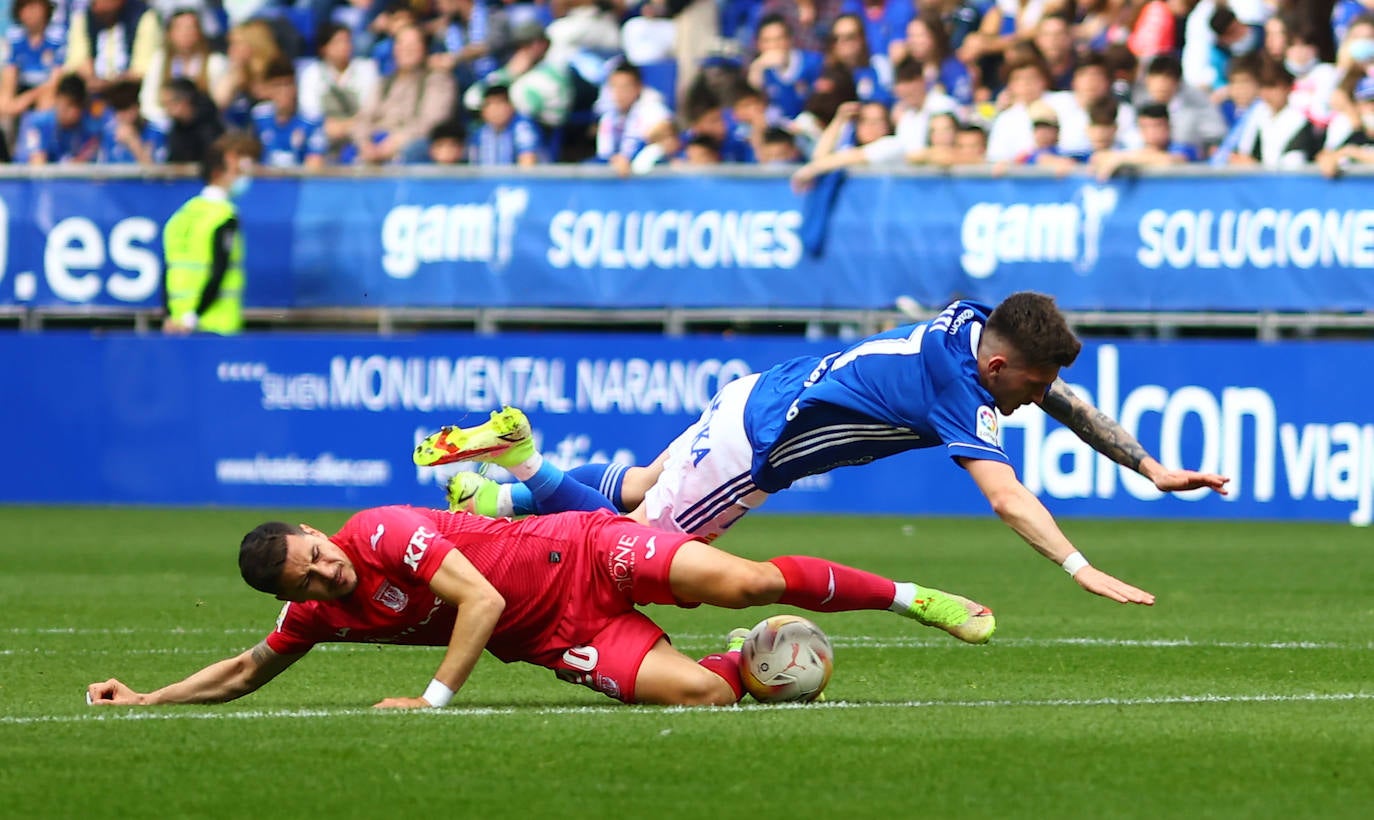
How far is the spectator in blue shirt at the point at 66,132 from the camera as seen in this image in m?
22.2

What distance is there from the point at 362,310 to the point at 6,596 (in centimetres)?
696

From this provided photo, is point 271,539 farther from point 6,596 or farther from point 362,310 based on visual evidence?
point 362,310

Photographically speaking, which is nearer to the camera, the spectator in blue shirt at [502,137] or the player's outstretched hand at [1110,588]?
the player's outstretched hand at [1110,588]

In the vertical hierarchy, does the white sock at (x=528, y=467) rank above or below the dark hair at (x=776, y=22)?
below

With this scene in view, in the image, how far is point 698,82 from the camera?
20.7 meters

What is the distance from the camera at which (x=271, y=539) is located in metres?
7.96

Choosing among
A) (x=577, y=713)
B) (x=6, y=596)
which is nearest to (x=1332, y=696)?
(x=577, y=713)

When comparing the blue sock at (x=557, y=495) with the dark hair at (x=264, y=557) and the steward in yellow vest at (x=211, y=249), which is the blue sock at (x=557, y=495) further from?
the steward in yellow vest at (x=211, y=249)

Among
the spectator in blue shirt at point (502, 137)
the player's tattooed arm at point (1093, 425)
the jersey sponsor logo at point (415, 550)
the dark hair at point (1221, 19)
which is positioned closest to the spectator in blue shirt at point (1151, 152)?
the dark hair at point (1221, 19)

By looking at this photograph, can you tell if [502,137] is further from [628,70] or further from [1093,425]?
[1093,425]

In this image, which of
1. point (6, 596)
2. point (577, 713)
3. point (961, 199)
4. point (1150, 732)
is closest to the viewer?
point (1150, 732)

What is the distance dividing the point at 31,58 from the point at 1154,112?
37.6 feet

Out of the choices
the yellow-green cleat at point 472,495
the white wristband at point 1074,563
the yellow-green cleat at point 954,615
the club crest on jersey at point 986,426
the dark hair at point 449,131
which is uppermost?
the club crest on jersey at point 986,426

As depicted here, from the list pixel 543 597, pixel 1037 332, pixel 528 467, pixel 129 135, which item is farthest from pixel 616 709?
pixel 129 135
